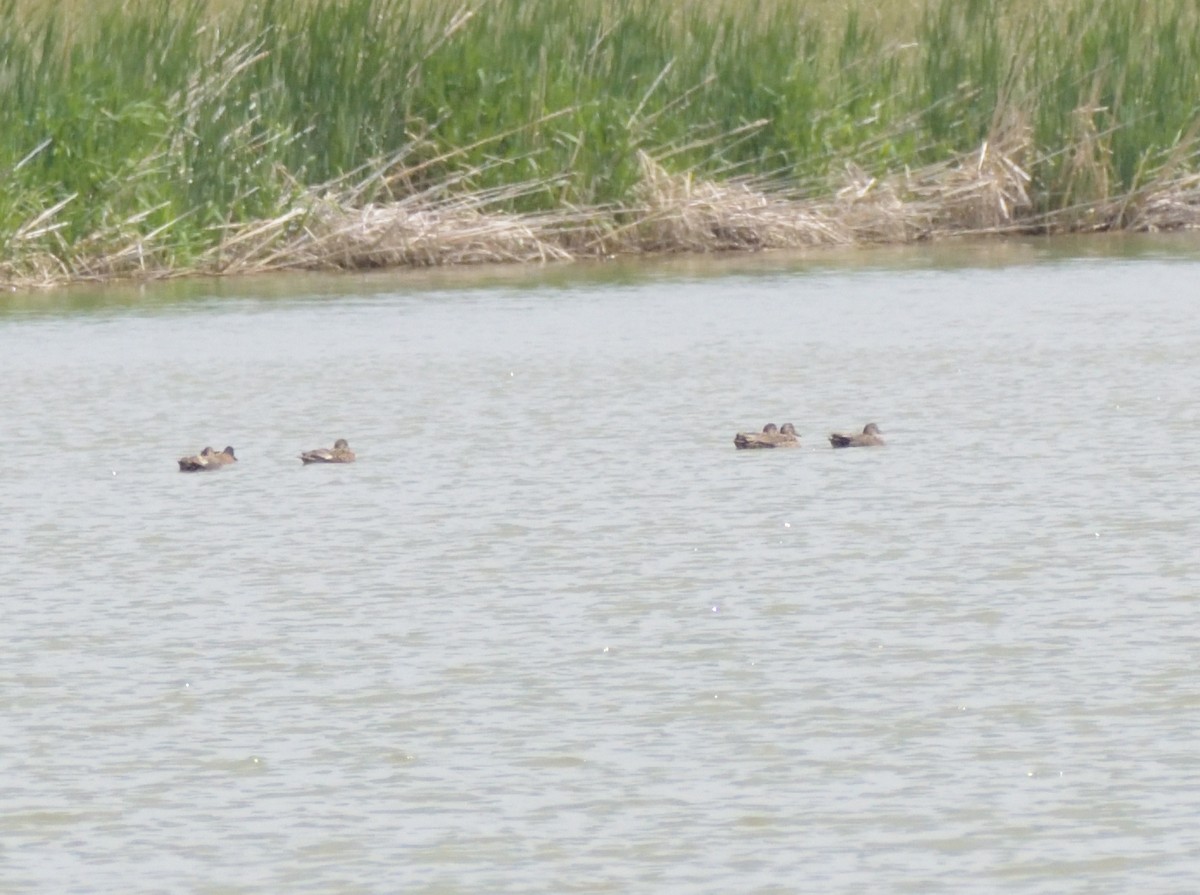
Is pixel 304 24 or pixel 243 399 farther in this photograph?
pixel 304 24

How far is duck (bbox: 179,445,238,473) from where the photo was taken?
10.2 m

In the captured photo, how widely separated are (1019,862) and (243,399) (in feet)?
24.8

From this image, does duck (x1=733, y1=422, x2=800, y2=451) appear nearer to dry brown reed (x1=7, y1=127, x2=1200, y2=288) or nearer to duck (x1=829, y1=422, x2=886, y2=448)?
duck (x1=829, y1=422, x2=886, y2=448)

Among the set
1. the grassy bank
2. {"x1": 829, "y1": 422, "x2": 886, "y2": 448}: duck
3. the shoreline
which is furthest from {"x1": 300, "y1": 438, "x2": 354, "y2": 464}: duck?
the shoreline

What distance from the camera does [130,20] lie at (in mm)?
18375

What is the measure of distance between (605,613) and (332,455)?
9.35ft

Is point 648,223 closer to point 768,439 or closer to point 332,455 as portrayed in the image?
point 768,439

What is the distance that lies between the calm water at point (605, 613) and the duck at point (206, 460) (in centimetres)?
7

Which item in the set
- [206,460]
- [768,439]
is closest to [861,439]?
[768,439]

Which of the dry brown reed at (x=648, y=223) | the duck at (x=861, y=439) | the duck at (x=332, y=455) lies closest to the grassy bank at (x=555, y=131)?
the dry brown reed at (x=648, y=223)

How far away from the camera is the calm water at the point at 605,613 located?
5.54 meters

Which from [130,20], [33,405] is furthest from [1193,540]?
[130,20]

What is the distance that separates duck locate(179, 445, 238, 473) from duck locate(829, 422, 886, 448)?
2.09 metres

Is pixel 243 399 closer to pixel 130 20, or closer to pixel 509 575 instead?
pixel 509 575
